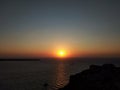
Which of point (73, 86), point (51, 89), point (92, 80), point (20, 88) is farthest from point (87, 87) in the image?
point (20, 88)

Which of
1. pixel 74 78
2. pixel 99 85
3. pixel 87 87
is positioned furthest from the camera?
pixel 74 78

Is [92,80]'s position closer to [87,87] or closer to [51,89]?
[87,87]

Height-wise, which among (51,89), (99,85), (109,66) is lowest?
(51,89)

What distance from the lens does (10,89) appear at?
6688 cm

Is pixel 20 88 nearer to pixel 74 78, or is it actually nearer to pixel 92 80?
pixel 74 78

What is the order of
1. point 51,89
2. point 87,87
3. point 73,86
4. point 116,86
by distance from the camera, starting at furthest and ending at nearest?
1. point 51,89
2. point 73,86
3. point 87,87
4. point 116,86

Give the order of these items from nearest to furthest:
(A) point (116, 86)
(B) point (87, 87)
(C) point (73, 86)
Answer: (A) point (116, 86), (B) point (87, 87), (C) point (73, 86)

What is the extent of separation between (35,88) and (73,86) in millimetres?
29424

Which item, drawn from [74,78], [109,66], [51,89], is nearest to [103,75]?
[109,66]

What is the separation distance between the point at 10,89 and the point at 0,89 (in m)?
3.45

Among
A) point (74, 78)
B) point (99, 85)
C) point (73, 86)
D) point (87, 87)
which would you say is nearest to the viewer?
point (99, 85)

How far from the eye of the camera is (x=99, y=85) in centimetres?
3259

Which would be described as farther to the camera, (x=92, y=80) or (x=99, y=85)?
(x=92, y=80)

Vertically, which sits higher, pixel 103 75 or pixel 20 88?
pixel 103 75
